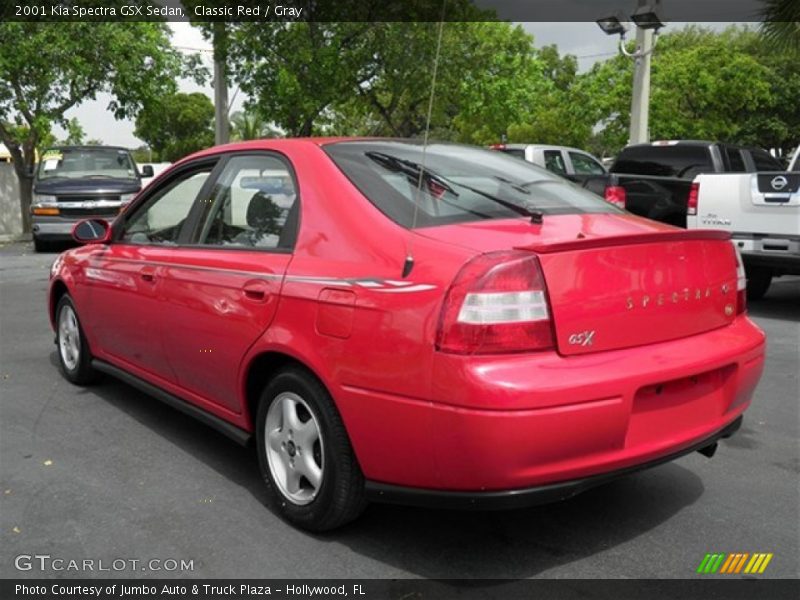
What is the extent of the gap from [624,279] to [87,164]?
1501 centimetres

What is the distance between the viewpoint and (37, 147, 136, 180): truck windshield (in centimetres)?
1557

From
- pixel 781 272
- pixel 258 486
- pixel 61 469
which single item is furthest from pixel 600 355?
pixel 781 272

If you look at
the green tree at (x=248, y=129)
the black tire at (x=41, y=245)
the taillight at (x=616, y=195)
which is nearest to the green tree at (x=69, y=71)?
the black tire at (x=41, y=245)

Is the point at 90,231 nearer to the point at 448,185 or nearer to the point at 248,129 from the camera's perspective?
the point at 448,185

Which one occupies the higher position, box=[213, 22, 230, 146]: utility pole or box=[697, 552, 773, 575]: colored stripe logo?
box=[213, 22, 230, 146]: utility pole

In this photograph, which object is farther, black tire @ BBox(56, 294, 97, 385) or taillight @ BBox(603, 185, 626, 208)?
taillight @ BBox(603, 185, 626, 208)

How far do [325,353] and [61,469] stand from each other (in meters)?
1.85

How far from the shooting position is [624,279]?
2.82 metres

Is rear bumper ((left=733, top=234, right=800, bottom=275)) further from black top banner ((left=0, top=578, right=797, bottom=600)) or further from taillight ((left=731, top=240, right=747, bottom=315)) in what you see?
black top banner ((left=0, top=578, right=797, bottom=600))

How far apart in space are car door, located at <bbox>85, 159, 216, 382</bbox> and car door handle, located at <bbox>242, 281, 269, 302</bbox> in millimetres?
843

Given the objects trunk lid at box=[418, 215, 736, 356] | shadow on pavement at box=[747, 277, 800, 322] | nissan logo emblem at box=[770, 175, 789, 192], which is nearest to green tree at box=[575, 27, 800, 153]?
shadow on pavement at box=[747, 277, 800, 322]

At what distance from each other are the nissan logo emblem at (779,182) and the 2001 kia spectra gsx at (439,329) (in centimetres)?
463

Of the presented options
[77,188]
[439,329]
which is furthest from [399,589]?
[77,188]

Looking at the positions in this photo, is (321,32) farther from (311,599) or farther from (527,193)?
(311,599)
